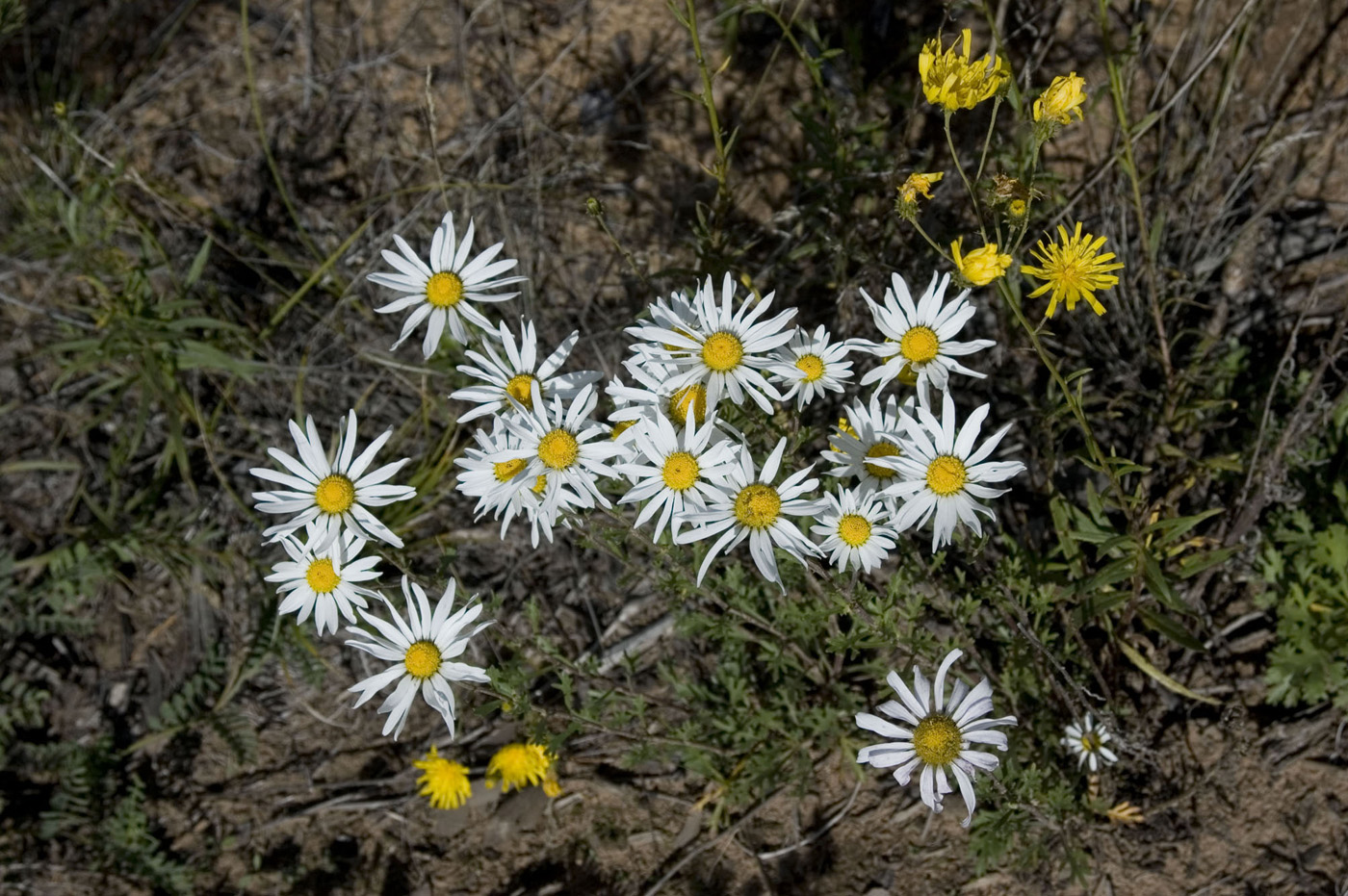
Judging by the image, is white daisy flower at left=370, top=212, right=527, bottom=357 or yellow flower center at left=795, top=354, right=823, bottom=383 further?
white daisy flower at left=370, top=212, right=527, bottom=357

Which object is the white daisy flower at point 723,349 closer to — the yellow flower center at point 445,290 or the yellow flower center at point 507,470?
the yellow flower center at point 507,470

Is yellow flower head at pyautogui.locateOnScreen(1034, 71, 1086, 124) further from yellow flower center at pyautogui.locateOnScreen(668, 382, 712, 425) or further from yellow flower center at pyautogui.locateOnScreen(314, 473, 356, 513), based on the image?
yellow flower center at pyautogui.locateOnScreen(314, 473, 356, 513)

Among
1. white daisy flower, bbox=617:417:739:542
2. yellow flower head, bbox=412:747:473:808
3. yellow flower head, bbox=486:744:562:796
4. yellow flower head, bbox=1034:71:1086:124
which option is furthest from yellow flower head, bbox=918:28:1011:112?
yellow flower head, bbox=412:747:473:808

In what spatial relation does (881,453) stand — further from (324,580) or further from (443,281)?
(324,580)

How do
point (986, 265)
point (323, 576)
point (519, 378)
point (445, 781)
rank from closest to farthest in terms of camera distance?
1. point (986, 265)
2. point (519, 378)
3. point (323, 576)
4. point (445, 781)

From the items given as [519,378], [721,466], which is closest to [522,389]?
[519,378]

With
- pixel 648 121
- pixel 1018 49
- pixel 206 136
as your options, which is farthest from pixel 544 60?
pixel 1018 49

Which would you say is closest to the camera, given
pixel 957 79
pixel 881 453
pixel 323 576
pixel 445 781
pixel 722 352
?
pixel 957 79

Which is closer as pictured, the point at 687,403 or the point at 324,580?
the point at 687,403

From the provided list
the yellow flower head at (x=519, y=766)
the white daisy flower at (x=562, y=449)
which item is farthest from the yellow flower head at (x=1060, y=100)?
the yellow flower head at (x=519, y=766)
